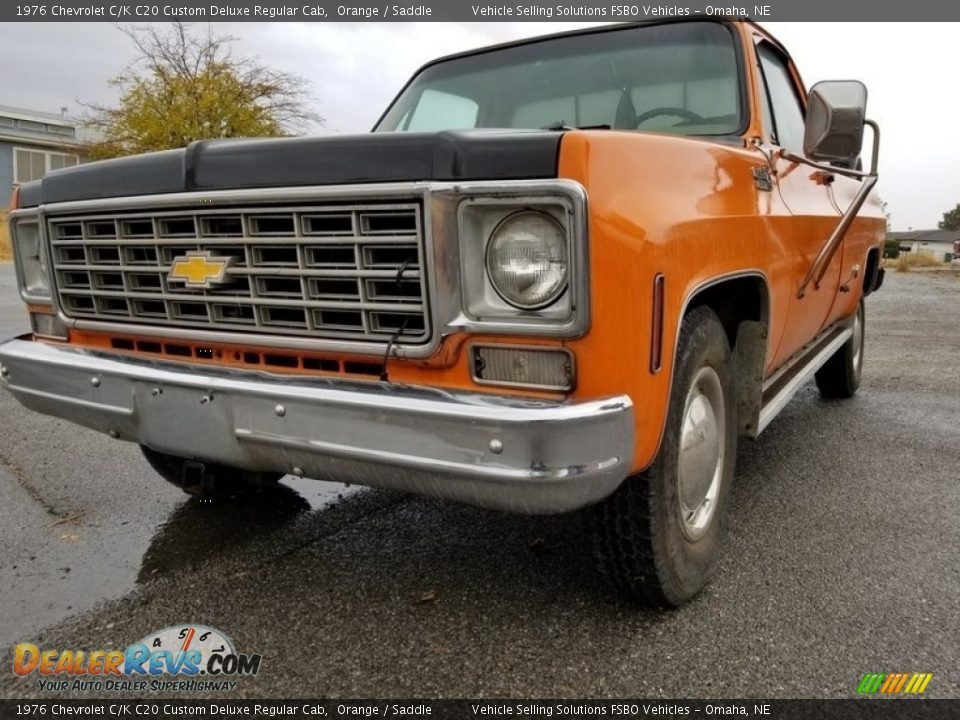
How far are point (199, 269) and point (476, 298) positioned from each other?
0.93 m

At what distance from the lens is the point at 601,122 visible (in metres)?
3.00

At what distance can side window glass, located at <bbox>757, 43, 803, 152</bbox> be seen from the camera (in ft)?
10.7

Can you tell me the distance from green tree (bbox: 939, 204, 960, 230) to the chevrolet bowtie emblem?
9871cm

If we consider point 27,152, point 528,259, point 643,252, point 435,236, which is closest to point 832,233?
point 643,252

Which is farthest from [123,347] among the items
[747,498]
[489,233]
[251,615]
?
[747,498]

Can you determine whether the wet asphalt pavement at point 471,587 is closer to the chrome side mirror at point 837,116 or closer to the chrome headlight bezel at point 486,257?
the chrome headlight bezel at point 486,257

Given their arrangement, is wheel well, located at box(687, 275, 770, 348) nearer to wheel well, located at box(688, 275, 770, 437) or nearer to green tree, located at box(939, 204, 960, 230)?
wheel well, located at box(688, 275, 770, 437)

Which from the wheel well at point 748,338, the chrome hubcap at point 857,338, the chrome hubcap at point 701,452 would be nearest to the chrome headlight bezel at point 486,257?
the chrome hubcap at point 701,452

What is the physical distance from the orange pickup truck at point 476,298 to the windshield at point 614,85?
12 mm

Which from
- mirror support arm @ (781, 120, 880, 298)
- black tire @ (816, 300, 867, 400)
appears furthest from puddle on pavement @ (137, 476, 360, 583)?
black tire @ (816, 300, 867, 400)

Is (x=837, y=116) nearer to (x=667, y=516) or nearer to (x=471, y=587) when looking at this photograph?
(x=667, y=516)

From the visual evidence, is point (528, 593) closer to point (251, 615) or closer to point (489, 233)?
point (251, 615)

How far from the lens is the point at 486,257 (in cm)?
184

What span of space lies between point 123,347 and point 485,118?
1.75m
